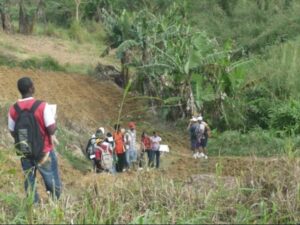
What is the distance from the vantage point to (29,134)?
571 centimetres

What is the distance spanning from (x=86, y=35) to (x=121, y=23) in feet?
35.5

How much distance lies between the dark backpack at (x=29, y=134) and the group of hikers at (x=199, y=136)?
981 cm

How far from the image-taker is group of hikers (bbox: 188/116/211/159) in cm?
1541

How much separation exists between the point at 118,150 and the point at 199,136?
2800 millimetres

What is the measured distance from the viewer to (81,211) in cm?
447

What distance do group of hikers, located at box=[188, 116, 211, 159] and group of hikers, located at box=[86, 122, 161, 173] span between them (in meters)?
1.42

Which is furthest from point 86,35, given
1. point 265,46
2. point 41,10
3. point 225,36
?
point 265,46

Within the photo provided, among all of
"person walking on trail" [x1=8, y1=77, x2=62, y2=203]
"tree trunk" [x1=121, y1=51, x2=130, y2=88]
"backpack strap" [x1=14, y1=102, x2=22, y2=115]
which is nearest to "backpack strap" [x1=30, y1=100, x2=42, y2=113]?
"person walking on trail" [x1=8, y1=77, x2=62, y2=203]

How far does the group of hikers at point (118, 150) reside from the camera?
39.5 feet

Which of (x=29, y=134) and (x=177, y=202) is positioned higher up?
(x=29, y=134)

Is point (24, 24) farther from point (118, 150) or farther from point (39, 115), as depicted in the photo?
point (39, 115)

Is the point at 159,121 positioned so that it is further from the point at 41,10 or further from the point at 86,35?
the point at 41,10

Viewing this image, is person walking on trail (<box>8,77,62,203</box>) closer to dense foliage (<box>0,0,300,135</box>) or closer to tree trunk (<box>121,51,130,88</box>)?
dense foliage (<box>0,0,300,135</box>)

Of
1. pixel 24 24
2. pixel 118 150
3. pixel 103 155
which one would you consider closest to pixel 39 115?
pixel 103 155
